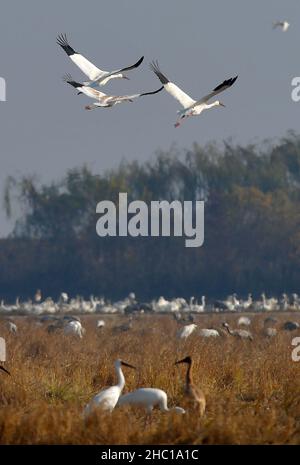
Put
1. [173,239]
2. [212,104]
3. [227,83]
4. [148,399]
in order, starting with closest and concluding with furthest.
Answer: [148,399] < [227,83] < [212,104] < [173,239]

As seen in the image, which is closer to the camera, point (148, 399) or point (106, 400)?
point (106, 400)

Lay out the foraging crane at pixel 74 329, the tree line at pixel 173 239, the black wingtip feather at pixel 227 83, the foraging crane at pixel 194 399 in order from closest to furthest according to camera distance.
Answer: the foraging crane at pixel 194 399 < the black wingtip feather at pixel 227 83 < the foraging crane at pixel 74 329 < the tree line at pixel 173 239

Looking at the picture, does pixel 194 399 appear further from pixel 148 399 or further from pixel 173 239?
pixel 173 239

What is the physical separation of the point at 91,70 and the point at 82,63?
42 centimetres

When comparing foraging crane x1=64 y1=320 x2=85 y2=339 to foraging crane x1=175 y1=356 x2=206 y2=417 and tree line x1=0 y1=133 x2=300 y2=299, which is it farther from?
tree line x1=0 y1=133 x2=300 y2=299

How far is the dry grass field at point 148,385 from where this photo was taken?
12688 mm

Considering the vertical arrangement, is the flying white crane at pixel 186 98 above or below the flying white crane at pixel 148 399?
above

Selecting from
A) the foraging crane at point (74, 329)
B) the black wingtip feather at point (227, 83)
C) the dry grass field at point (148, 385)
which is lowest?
the dry grass field at point (148, 385)

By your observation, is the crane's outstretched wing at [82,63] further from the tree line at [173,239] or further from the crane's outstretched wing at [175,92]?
the tree line at [173,239]

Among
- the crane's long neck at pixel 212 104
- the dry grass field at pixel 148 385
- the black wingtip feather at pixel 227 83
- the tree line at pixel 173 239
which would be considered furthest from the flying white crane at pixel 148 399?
the tree line at pixel 173 239

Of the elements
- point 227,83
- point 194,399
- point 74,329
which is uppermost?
point 227,83

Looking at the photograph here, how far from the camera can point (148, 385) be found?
1669 cm

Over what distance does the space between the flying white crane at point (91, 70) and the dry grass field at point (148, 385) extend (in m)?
3.69

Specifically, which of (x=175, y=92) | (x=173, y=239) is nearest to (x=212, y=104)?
(x=175, y=92)
